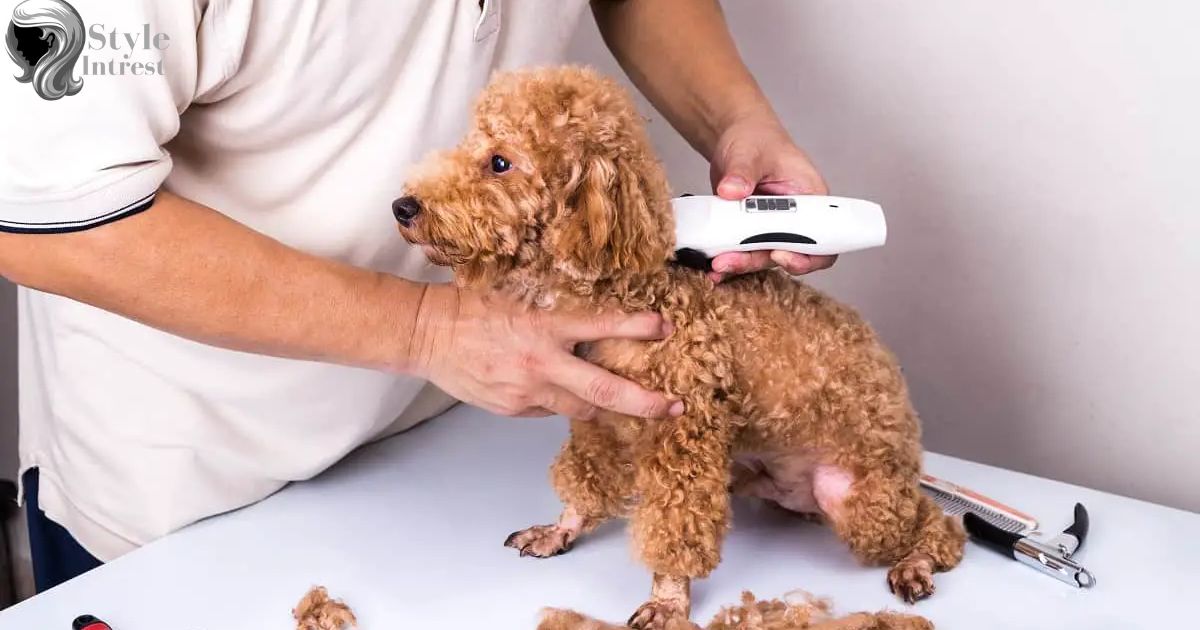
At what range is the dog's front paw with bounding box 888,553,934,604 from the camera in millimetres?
961

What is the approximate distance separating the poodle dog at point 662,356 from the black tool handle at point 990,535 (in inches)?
1.2

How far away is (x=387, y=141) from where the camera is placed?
3.45 feet

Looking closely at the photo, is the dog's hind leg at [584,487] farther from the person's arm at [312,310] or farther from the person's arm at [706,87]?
the person's arm at [706,87]

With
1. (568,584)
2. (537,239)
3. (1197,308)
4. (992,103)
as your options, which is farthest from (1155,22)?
(568,584)

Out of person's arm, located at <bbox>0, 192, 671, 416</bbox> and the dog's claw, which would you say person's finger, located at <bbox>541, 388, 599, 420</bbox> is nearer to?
person's arm, located at <bbox>0, 192, 671, 416</bbox>

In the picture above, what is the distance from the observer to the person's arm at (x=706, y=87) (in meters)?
1.12

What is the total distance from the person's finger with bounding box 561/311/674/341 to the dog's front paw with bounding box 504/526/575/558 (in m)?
0.20

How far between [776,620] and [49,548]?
88 centimetres

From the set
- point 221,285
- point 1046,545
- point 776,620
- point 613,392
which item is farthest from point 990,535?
point 221,285

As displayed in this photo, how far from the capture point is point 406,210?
0.89 metres

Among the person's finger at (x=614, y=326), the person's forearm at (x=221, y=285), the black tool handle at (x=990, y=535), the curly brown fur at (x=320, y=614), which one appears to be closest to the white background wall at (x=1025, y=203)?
the black tool handle at (x=990, y=535)

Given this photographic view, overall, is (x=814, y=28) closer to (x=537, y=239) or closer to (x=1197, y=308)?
(x=1197, y=308)

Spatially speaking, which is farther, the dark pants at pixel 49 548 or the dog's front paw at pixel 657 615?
the dark pants at pixel 49 548

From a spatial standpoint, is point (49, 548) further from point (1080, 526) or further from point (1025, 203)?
point (1025, 203)
